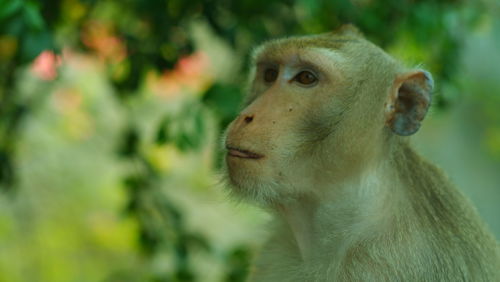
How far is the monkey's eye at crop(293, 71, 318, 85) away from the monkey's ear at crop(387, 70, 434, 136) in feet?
1.09

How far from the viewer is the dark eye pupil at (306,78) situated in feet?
11.3

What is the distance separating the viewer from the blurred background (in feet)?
14.6

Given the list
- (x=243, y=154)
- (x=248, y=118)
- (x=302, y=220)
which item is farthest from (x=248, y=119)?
(x=302, y=220)

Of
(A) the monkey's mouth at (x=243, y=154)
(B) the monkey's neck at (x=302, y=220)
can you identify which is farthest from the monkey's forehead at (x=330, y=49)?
(B) the monkey's neck at (x=302, y=220)

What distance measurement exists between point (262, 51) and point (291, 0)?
761 mm

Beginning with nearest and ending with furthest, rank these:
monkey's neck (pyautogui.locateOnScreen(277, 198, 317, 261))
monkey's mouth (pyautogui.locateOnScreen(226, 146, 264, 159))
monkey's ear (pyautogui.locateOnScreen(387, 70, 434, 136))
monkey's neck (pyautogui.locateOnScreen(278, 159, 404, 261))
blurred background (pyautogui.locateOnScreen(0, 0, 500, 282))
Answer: monkey's mouth (pyautogui.locateOnScreen(226, 146, 264, 159)) → monkey's ear (pyautogui.locateOnScreen(387, 70, 434, 136)) → monkey's neck (pyautogui.locateOnScreen(278, 159, 404, 261)) → monkey's neck (pyautogui.locateOnScreen(277, 198, 317, 261)) → blurred background (pyautogui.locateOnScreen(0, 0, 500, 282))

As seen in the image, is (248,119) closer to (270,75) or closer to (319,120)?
(319,120)

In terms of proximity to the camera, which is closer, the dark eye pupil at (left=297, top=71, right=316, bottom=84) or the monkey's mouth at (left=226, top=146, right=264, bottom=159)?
the monkey's mouth at (left=226, top=146, right=264, bottom=159)

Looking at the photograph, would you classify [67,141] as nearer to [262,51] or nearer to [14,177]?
[14,177]

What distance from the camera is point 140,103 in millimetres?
6070

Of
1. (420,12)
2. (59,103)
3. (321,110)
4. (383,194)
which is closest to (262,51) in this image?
(321,110)

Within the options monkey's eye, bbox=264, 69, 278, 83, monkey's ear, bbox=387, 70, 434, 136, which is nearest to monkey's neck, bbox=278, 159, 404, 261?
monkey's ear, bbox=387, 70, 434, 136

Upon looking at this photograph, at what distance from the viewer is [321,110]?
11.1ft

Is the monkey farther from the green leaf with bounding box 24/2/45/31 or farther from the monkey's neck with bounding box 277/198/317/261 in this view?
the green leaf with bounding box 24/2/45/31
